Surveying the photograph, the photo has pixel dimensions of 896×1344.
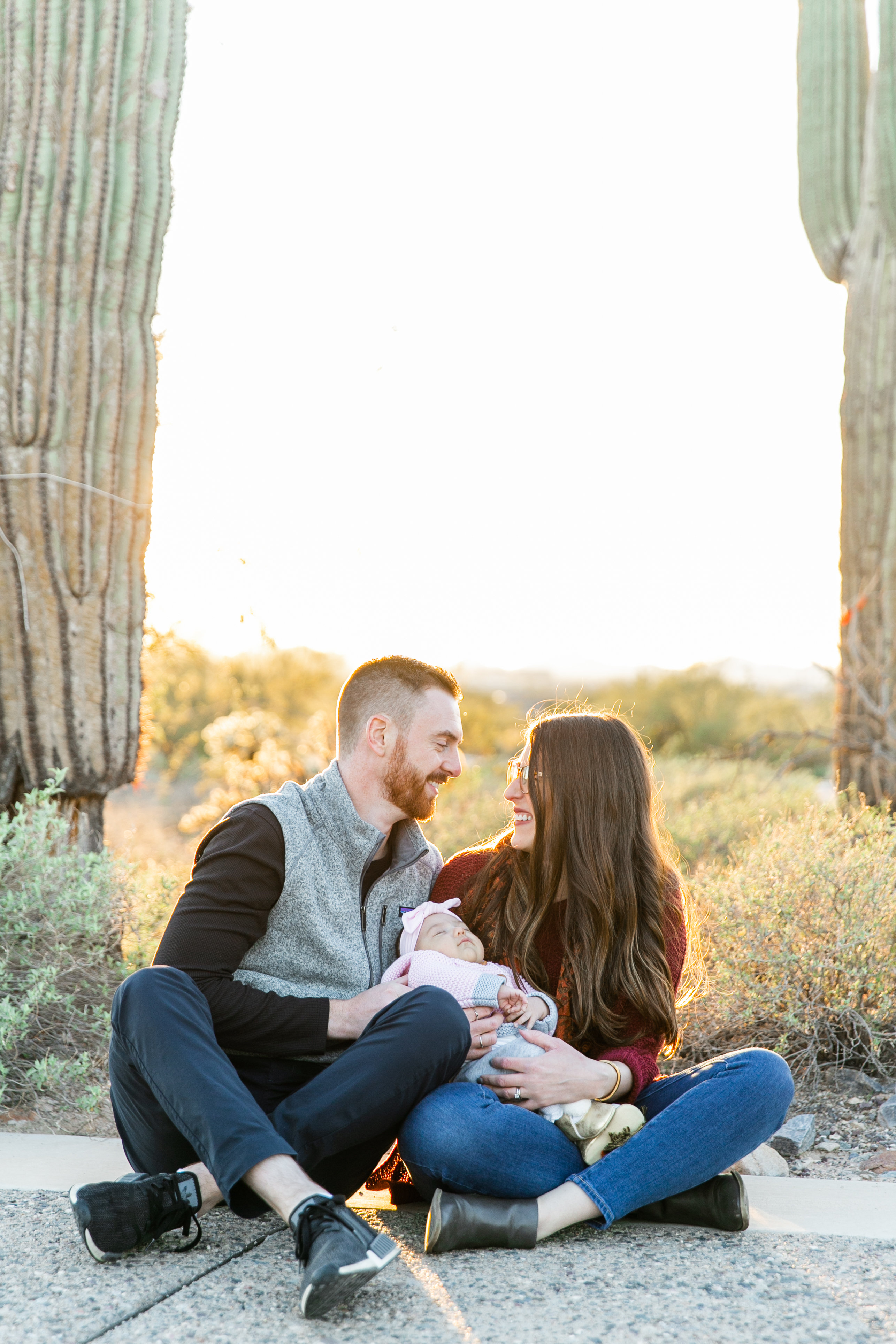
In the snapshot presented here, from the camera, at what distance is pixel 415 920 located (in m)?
2.71

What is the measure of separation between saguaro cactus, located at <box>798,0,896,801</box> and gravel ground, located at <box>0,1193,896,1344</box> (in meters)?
4.15

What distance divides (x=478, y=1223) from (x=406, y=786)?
99 centimetres

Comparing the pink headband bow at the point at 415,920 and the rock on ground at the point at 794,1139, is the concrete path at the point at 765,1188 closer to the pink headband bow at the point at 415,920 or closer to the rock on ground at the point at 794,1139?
the rock on ground at the point at 794,1139

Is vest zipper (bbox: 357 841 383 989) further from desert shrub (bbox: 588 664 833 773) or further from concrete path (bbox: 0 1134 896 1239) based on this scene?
desert shrub (bbox: 588 664 833 773)

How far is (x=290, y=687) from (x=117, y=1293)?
540 inches

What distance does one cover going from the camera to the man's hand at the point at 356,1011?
2459 mm

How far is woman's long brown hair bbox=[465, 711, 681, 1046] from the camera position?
263 cm

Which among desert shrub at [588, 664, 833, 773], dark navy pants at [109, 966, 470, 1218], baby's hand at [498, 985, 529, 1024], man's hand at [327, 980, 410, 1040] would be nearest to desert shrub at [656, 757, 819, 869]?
baby's hand at [498, 985, 529, 1024]

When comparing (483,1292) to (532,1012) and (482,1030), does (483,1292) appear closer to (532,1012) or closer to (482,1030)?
(482,1030)

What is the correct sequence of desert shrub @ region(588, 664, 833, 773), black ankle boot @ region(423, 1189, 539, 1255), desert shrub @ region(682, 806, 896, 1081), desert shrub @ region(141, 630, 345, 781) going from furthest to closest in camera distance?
desert shrub @ region(588, 664, 833, 773) < desert shrub @ region(141, 630, 345, 781) < desert shrub @ region(682, 806, 896, 1081) < black ankle boot @ region(423, 1189, 539, 1255)

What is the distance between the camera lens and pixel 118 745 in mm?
4246

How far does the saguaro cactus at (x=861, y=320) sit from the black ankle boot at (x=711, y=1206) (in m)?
3.99

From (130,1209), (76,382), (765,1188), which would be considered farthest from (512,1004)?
(76,382)

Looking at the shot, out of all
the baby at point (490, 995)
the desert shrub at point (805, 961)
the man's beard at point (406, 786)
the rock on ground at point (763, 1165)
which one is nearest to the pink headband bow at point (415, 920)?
the baby at point (490, 995)
